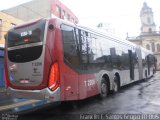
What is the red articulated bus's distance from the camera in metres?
6.64

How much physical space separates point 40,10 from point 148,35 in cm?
5483

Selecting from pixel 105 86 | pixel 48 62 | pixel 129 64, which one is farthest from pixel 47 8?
pixel 48 62

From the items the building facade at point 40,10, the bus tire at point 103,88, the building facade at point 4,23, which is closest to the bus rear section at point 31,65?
the bus tire at point 103,88

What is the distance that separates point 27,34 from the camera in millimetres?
7293

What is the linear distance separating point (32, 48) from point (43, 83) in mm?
1223

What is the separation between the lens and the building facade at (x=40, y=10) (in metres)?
35.4

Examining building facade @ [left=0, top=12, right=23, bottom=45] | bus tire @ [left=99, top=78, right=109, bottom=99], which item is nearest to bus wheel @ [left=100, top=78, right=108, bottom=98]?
bus tire @ [left=99, top=78, right=109, bottom=99]

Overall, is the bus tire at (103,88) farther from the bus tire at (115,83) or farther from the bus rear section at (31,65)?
the bus rear section at (31,65)

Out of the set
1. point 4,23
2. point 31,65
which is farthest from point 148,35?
point 31,65

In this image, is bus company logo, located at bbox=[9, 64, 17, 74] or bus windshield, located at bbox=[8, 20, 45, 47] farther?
bus company logo, located at bbox=[9, 64, 17, 74]

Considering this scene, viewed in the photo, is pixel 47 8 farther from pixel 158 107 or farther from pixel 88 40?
pixel 158 107

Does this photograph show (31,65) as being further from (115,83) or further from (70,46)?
(115,83)

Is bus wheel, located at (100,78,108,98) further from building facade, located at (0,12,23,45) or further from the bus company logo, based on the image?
building facade, located at (0,12,23,45)

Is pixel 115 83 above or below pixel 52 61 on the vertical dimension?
below
